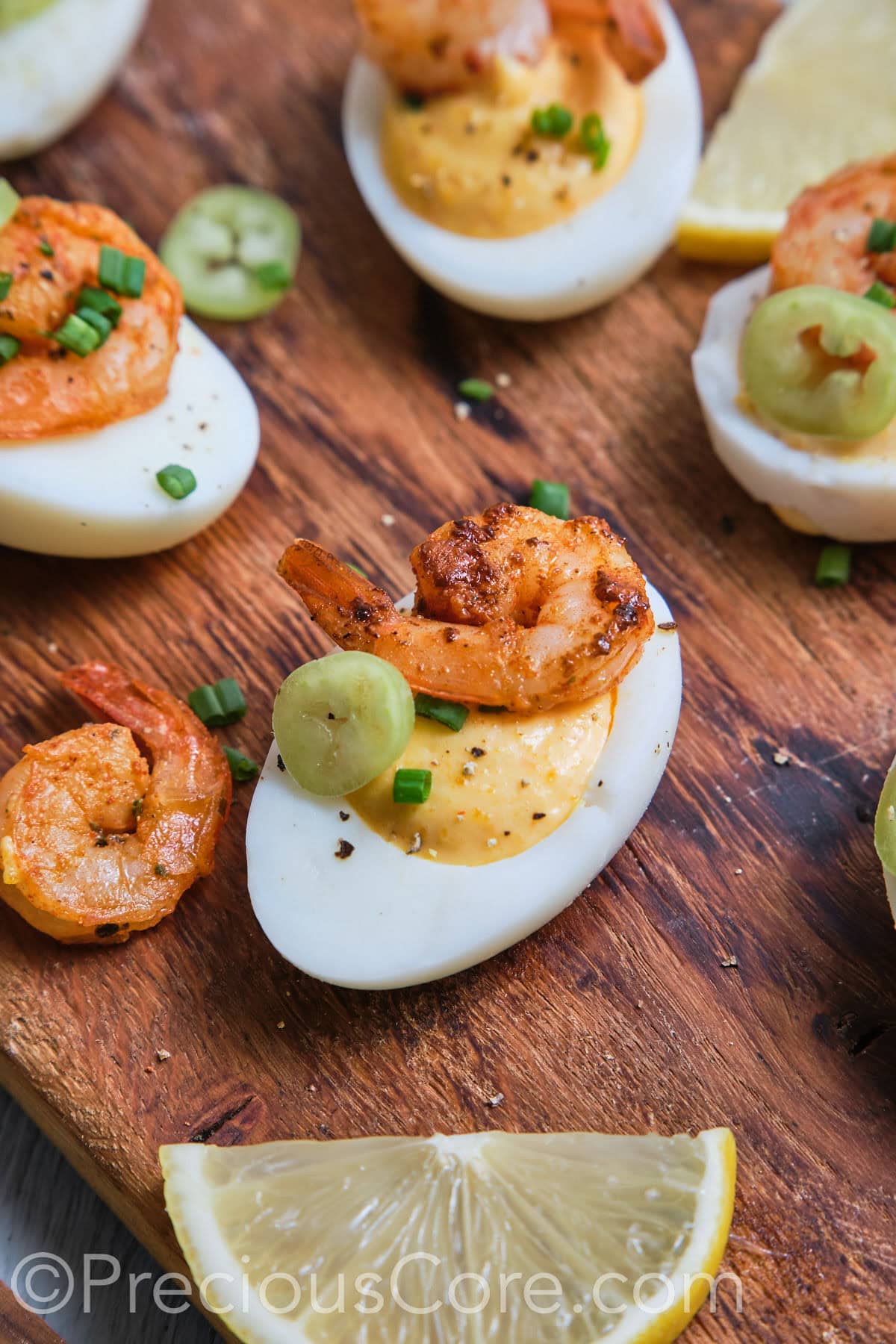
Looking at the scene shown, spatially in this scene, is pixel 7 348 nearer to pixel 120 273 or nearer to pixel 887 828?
pixel 120 273

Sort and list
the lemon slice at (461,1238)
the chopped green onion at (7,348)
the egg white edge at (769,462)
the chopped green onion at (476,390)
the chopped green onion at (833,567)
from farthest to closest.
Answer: the chopped green onion at (476,390)
the chopped green onion at (833,567)
the egg white edge at (769,462)
the chopped green onion at (7,348)
the lemon slice at (461,1238)

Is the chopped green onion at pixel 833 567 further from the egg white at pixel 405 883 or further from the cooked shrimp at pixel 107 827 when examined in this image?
the cooked shrimp at pixel 107 827

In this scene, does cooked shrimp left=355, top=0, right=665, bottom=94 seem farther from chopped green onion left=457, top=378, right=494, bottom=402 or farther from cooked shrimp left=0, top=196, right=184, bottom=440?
cooked shrimp left=0, top=196, right=184, bottom=440

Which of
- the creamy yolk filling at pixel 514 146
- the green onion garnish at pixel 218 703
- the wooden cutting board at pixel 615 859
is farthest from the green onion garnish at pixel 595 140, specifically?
the green onion garnish at pixel 218 703

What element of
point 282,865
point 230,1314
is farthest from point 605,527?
point 230,1314

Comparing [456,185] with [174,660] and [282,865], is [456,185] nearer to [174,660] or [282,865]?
[174,660]

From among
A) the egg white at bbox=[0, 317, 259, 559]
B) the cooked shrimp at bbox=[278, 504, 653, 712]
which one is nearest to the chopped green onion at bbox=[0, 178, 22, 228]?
the egg white at bbox=[0, 317, 259, 559]

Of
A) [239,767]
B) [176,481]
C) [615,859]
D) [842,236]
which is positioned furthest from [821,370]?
[239,767]

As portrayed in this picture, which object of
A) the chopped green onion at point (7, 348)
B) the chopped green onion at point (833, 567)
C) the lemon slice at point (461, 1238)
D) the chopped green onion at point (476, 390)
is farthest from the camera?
the chopped green onion at point (476, 390)
